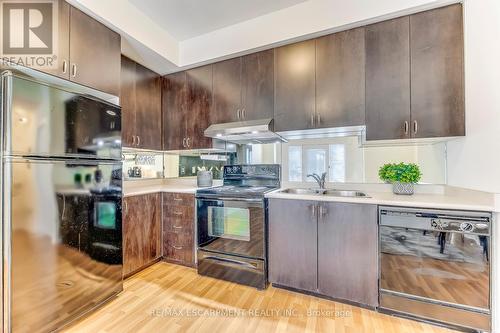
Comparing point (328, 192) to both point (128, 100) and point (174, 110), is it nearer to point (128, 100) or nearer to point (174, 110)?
point (174, 110)

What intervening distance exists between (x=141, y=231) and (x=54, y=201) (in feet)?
3.55

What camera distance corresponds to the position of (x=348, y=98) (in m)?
2.10

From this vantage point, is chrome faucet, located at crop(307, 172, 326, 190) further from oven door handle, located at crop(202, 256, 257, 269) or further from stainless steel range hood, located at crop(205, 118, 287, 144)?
oven door handle, located at crop(202, 256, 257, 269)

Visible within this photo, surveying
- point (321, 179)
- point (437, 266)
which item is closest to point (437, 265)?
point (437, 266)

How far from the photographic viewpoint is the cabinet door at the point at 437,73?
70.1 inches

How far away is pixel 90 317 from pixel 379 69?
3.28m

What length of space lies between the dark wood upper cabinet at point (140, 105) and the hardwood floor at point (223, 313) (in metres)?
1.63

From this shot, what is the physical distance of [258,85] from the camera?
2.48 meters

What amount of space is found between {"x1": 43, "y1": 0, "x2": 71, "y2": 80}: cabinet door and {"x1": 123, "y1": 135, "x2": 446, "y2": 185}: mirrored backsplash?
1.28 meters

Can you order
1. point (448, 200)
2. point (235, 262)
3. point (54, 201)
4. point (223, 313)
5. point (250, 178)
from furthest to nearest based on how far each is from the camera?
1. point (250, 178)
2. point (235, 262)
3. point (223, 313)
4. point (448, 200)
5. point (54, 201)

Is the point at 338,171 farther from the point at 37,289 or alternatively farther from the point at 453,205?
the point at 37,289

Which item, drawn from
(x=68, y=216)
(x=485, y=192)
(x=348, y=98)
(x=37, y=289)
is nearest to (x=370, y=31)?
(x=348, y=98)

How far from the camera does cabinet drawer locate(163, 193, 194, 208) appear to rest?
2.60m

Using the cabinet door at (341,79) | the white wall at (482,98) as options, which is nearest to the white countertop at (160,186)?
the cabinet door at (341,79)
